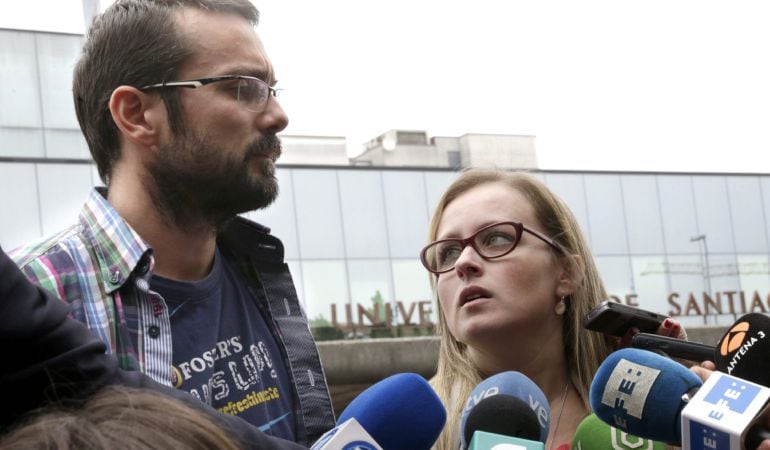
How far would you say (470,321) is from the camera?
276 centimetres

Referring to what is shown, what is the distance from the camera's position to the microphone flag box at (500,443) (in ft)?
5.45

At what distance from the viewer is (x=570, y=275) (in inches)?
118

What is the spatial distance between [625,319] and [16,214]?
22375 mm

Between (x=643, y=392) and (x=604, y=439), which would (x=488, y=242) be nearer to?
(x=604, y=439)

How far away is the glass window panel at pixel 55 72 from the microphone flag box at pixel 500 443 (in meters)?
22.5

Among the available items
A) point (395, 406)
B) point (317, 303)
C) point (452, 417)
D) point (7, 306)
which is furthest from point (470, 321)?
point (317, 303)

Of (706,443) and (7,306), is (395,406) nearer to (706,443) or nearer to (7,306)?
(706,443)

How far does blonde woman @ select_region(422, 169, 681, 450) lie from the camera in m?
2.79

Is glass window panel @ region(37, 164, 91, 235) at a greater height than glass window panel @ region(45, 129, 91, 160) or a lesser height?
lesser

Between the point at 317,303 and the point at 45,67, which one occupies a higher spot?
the point at 45,67

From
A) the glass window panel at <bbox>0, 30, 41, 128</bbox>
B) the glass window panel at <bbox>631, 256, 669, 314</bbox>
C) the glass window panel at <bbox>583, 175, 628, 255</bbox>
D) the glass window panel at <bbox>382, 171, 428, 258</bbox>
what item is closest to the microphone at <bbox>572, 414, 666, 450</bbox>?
the glass window panel at <bbox>0, 30, 41, 128</bbox>

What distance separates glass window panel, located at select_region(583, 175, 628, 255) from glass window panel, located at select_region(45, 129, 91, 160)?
45.8ft

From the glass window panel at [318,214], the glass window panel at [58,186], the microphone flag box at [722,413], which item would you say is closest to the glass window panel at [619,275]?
the glass window panel at [318,214]

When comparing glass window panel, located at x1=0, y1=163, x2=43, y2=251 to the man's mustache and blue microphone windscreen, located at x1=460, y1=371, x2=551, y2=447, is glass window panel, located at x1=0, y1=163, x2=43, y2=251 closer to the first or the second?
the man's mustache
